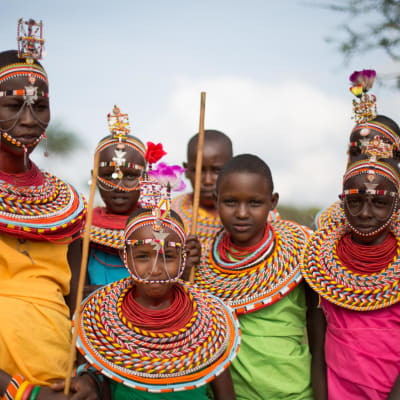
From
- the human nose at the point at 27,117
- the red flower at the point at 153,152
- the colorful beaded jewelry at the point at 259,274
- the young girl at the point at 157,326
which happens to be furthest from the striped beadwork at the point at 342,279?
the human nose at the point at 27,117

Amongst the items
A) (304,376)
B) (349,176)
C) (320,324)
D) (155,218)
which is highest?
(349,176)

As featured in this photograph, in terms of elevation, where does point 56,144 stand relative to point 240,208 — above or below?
below

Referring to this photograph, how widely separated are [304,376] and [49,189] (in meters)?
1.95

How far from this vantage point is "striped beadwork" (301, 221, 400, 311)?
3.04 metres

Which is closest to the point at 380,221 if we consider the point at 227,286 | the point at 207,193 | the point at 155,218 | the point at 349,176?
the point at 349,176

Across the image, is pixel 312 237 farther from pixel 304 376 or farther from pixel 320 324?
pixel 304 376

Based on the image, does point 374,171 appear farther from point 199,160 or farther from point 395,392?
point 395,392

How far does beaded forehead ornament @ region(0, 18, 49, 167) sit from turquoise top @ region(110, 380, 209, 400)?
1404mm

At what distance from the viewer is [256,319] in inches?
133

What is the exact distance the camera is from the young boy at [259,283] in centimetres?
327

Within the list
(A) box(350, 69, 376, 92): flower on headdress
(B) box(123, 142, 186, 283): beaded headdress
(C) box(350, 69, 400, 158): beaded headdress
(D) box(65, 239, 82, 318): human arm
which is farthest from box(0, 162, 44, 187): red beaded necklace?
(A) box(350, 69, 376, 92): flower on headdress

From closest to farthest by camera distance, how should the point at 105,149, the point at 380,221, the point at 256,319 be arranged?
1. the point at 380,221
2. the point at 256,319
3. the point at 105,149

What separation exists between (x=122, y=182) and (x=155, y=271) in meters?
1.31

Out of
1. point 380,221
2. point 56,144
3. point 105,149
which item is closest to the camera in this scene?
point 380,221
